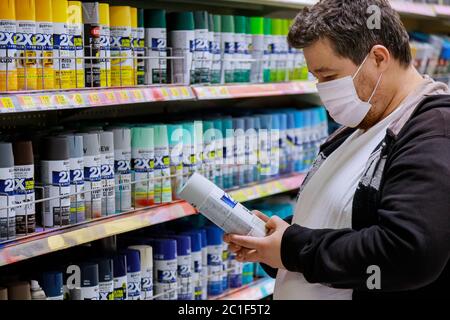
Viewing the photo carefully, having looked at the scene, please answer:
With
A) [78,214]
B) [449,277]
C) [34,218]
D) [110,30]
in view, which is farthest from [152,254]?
[449,277]

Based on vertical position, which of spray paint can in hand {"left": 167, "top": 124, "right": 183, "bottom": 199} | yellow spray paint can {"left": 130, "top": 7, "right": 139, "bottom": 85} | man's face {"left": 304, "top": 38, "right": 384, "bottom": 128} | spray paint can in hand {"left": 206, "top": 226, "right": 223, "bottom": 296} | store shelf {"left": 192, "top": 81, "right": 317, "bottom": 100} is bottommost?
spray paint can in hand {"left": 206, "top": 226, "right": 223, "bottom": 296}

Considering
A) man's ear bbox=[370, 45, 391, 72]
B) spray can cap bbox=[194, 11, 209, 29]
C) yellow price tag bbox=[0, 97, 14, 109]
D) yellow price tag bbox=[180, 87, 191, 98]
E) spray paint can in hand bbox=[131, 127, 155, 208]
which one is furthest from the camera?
spray can cap bbox=[194, 11, 209, 29]

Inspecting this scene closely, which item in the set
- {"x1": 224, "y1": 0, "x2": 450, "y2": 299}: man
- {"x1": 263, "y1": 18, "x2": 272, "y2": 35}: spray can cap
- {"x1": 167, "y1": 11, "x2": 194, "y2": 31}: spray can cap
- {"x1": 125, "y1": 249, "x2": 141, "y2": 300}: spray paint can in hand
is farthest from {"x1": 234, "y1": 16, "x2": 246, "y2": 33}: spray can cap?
{"x1": 224, "y1": 0, "x2": 450, "y2": 299}: man

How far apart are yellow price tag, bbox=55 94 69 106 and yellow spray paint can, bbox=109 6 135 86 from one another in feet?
0.97

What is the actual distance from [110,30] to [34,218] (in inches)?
26.2

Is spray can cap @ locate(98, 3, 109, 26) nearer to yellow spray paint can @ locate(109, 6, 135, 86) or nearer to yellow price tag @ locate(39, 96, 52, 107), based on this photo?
yellow spray paint can @ locate(109, 6, 135, 86)

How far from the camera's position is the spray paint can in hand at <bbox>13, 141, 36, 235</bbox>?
1993 mm

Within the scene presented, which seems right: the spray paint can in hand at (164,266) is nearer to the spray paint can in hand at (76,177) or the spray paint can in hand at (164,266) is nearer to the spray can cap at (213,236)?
the spray can cap at (213,236)

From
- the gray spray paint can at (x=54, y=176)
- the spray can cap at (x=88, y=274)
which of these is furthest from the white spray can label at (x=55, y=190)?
the spray can cap at (x=88, y=274)

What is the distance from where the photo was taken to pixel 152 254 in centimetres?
258

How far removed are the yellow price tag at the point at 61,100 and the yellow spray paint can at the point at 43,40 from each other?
0.05 meters

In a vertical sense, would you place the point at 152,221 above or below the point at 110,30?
below
